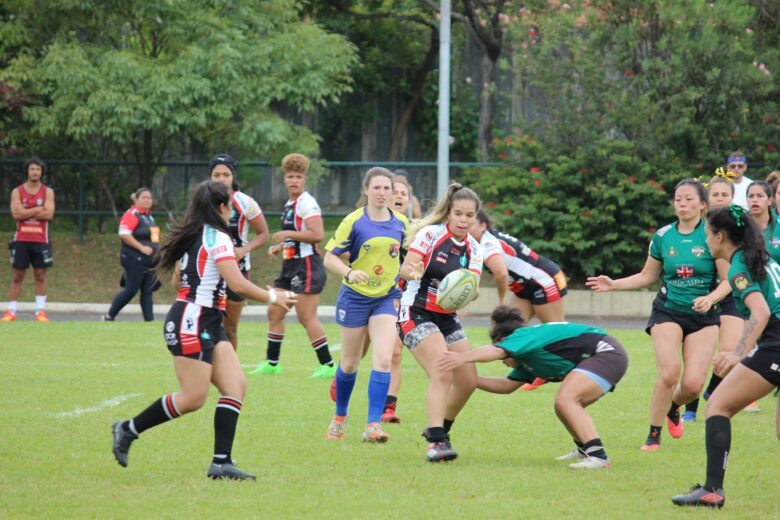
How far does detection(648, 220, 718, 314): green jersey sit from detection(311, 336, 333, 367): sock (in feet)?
15.0

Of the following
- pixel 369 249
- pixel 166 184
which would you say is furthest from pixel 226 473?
pixel 166 184

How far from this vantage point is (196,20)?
2375cm

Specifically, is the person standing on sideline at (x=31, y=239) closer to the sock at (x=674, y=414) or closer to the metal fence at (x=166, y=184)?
the metal fence at (x=166, y=184)

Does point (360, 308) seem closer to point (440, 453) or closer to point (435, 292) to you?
point (435, 292)

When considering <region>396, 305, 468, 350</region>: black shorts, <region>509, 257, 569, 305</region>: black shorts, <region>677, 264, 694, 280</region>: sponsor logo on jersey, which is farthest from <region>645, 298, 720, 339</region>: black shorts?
<region>509, 257, 569, 305</region>: black shorts

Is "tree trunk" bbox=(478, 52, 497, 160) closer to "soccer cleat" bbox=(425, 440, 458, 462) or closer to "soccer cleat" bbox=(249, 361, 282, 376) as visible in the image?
"soccer cleat" bbox=(249, 361, 282, 376)

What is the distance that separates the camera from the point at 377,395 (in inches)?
361

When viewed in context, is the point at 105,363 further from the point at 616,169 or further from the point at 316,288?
the point at 616,169

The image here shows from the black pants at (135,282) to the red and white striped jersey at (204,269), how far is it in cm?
1066

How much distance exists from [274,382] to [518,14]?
15468 mm

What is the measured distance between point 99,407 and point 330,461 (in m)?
3.14

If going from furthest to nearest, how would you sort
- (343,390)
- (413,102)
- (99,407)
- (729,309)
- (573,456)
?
(413,102) → (99,407) → (729,309) → (343,390) → (573,456)

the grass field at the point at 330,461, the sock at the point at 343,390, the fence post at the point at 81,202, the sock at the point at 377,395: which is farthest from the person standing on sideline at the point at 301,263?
the fence post at the point at 81,202

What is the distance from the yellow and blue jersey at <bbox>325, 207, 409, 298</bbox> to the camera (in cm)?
966
